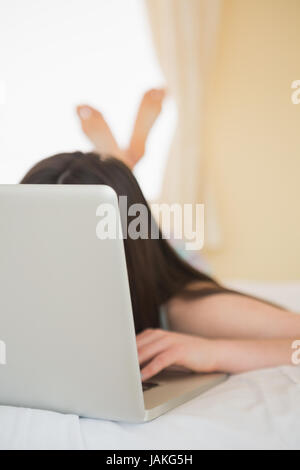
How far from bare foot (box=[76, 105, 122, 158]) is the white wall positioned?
3cm

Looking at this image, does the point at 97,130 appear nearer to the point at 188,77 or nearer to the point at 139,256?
the point at 188,77

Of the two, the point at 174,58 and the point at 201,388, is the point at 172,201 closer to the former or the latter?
the point at 174,58

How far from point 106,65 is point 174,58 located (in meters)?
0.35

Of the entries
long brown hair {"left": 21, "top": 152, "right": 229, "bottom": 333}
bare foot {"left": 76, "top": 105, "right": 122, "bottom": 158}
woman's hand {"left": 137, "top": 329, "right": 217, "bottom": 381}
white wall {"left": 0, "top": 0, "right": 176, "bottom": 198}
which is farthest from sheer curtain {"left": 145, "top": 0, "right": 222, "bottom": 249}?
woman's hand {"left": 137, "top": 329, "right": 217, "bottom": 381}

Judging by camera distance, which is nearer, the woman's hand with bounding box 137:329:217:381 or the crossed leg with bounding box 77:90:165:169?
the woman's hand with bounding box 137:329:217:381

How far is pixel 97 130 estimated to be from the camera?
120 inches

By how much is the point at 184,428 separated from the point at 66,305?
0.71ft

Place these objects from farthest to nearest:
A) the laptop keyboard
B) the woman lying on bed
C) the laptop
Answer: the woman lying on bed < the laptop keyboard < the laptop

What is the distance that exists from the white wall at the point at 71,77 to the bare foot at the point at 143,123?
4cm

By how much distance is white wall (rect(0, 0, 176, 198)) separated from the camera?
2.97 meters

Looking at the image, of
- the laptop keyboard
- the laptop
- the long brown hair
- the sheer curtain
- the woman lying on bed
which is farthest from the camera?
the sheer curtain

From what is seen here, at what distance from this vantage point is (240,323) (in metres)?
1.38

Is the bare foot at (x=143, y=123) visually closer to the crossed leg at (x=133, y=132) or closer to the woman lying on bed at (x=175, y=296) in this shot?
the crossed leg at (x=133, y=132)

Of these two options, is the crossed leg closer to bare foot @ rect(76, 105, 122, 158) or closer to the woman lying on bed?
bare foot @ rect(76, 105, 122, 158)
